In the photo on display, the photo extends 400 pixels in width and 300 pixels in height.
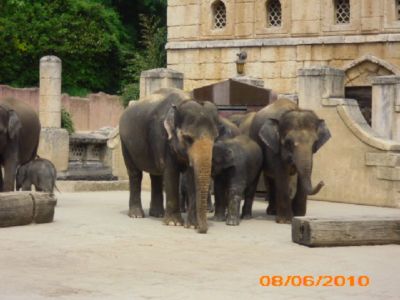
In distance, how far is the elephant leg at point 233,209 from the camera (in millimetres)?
15594

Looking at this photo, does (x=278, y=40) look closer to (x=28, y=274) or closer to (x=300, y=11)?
(x=300, y=11)

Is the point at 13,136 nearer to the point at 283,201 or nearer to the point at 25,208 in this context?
the point at 25,208

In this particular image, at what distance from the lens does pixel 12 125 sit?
56.4 feet

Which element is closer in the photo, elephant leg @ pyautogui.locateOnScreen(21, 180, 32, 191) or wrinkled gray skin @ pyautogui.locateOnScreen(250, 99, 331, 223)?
wrinkled gray skin @ pyautogui.locateOnScreen(250, 99, 331, 223)

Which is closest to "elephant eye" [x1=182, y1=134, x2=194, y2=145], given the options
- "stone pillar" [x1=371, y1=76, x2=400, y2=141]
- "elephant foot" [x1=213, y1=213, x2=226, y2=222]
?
"elephant foot" [x1=213, y1=213, x2=226, y2=222]

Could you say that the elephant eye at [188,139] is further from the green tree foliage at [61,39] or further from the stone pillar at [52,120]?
the green tree foliage at [61,39]

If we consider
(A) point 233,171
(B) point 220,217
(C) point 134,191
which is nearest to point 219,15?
(C) point 134,191

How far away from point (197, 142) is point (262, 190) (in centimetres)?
627

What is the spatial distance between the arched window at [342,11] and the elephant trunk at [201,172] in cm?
1597

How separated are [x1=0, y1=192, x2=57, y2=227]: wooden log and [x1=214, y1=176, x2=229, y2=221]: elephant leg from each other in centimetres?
229

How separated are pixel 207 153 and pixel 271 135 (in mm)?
1812

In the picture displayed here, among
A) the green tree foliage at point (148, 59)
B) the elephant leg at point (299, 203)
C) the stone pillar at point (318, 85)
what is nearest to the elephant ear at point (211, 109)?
the elephant leg at point (299, 203)

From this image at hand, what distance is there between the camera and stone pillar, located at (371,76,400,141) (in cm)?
2242

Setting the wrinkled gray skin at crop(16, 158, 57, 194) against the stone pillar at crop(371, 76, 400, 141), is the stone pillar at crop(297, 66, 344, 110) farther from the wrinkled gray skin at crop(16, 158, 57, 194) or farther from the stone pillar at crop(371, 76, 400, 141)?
the wrinkled gray skin at crop(16, 158, 57, 194)
